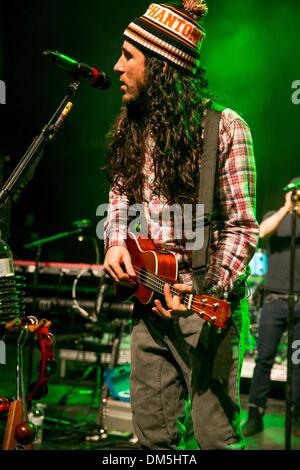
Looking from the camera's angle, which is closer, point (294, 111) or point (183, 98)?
point (183, 98)

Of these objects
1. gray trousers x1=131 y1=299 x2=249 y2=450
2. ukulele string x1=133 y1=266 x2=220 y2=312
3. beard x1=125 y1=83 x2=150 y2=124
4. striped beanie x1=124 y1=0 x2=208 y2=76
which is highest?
striped beanie x1=124 y1=0 x2=208 y2=76

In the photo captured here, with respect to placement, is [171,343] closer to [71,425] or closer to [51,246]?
[71,425]

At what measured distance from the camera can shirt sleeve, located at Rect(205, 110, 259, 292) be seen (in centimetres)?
204

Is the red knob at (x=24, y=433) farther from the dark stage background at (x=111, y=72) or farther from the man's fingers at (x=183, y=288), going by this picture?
the dark stage background at (x=111, y=72)

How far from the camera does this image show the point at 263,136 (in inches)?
290

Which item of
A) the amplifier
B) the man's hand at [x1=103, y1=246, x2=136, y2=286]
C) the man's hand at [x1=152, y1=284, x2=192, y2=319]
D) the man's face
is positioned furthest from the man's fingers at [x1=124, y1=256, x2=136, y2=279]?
the amplifier

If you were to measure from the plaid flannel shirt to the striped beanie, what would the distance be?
1.09ft

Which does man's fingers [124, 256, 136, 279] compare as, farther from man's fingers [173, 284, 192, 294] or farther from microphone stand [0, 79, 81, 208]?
microphone stand [0, 79, 81, 208]

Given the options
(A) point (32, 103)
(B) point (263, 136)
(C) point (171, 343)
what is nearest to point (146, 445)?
(C) point (171, 343)

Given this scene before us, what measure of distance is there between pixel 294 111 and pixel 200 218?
216 inches

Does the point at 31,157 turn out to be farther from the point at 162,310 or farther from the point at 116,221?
the point at 162,310

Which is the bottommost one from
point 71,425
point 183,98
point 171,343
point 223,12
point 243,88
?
point 71,425

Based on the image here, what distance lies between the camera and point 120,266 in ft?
7.31

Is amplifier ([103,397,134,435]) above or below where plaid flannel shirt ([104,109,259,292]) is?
below
